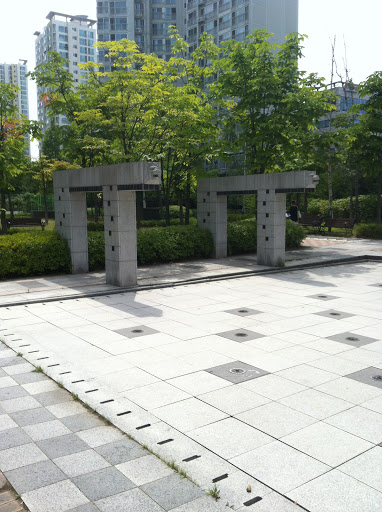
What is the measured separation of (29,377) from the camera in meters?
7.53

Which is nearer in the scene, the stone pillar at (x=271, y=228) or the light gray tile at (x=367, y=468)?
the light gray tile at (x=367, y=468)

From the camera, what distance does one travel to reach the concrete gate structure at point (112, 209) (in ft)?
44.2

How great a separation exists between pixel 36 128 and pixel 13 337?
14793 millimetres

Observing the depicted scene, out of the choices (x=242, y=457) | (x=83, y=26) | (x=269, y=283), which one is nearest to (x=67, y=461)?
(x=242, y=457)

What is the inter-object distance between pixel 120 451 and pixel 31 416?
1.49 m

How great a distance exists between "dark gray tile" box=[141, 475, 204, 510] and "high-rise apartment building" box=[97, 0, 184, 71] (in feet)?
272

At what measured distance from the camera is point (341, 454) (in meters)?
5.19

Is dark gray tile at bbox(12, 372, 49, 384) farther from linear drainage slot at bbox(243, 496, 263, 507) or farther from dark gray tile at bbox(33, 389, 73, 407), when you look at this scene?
linear drainage slot at bbox(243, 496, 263, 507)

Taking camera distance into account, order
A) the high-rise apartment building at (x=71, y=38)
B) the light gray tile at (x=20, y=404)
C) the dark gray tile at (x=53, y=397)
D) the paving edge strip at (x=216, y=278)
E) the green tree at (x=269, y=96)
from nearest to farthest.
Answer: the light gray tile at (x=20, y=404), the dark gray tile at (x=53, y=397), the paving edge strip at (x=216, y=278), the green tree at (x=269, y=96), the high-rise apartment building at (x=71, y=38)

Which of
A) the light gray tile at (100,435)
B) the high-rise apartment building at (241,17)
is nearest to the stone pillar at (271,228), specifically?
the light gray tile at (100,435)

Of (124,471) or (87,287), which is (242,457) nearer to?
(124,471)

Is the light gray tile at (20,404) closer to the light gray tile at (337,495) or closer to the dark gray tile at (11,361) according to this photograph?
the dark gray tile at (11,361)

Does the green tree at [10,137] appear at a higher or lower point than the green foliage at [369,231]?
higher

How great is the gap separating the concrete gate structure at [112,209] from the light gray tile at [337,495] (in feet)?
31.9
